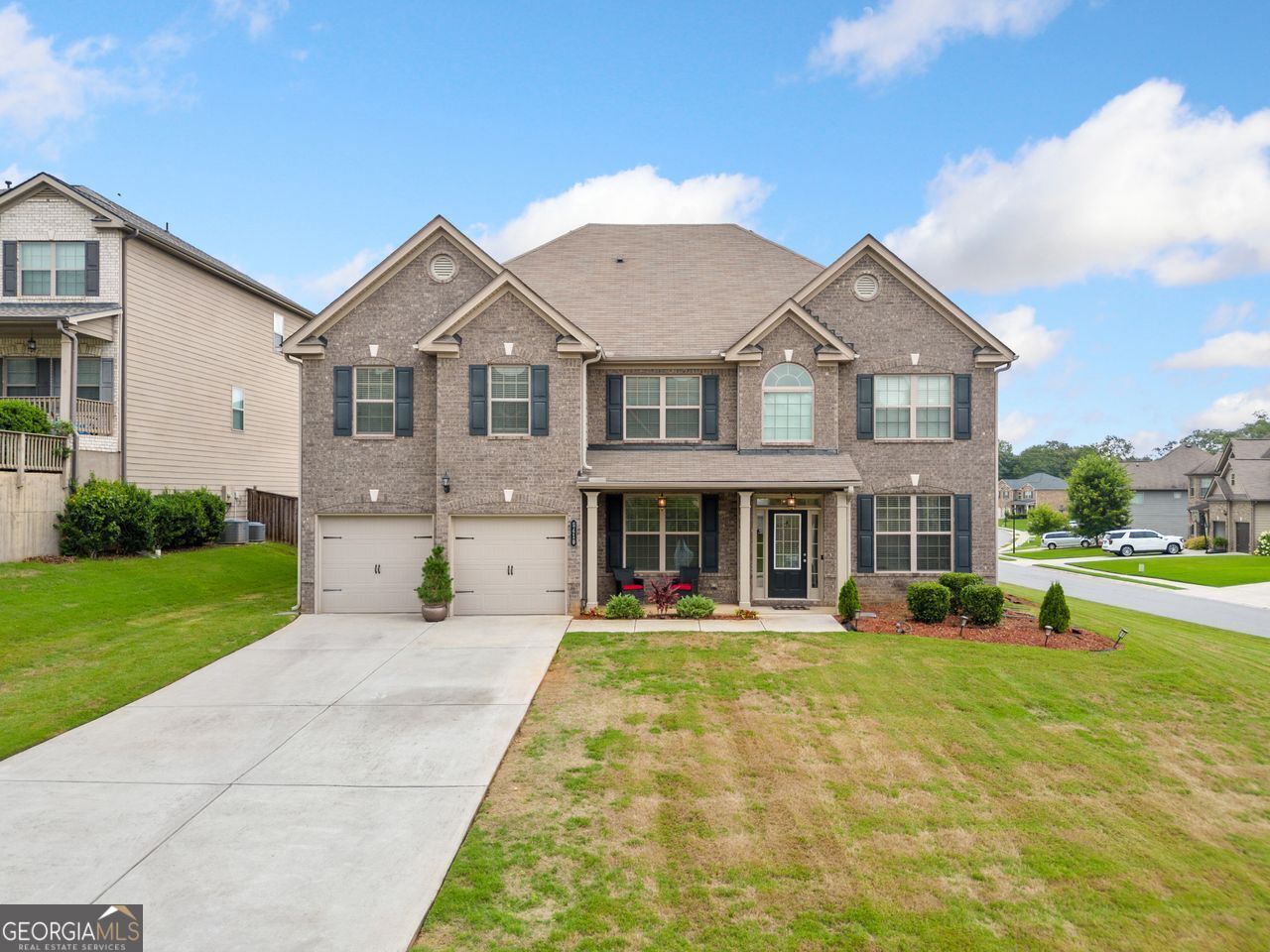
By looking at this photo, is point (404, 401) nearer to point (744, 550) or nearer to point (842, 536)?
point (744, 550)

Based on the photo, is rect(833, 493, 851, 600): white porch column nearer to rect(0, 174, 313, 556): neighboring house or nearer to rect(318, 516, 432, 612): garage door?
rect(318, 516, 432, 612): garage door

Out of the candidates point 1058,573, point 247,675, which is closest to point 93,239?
point 247,675

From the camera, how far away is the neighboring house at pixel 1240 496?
143 feet

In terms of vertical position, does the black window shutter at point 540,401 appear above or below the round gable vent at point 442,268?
below

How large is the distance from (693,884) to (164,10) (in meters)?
23.7

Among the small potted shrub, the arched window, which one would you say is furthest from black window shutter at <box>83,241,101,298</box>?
the arched window

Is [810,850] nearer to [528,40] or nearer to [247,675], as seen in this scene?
[247,675]

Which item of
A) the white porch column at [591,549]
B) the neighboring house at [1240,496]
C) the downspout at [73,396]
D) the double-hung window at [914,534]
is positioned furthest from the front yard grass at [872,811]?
the neighboring house at [1240,496]

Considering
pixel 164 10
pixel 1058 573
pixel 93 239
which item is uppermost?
pixel 164 10

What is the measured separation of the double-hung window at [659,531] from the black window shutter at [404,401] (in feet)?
17.6

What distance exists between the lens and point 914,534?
17188 millimetres

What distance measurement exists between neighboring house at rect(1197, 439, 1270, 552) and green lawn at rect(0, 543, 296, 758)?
176ft

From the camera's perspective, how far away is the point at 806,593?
17.1 metres

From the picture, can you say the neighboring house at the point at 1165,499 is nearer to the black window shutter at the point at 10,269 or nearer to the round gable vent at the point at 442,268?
the round gable vent at the point at 442,268
